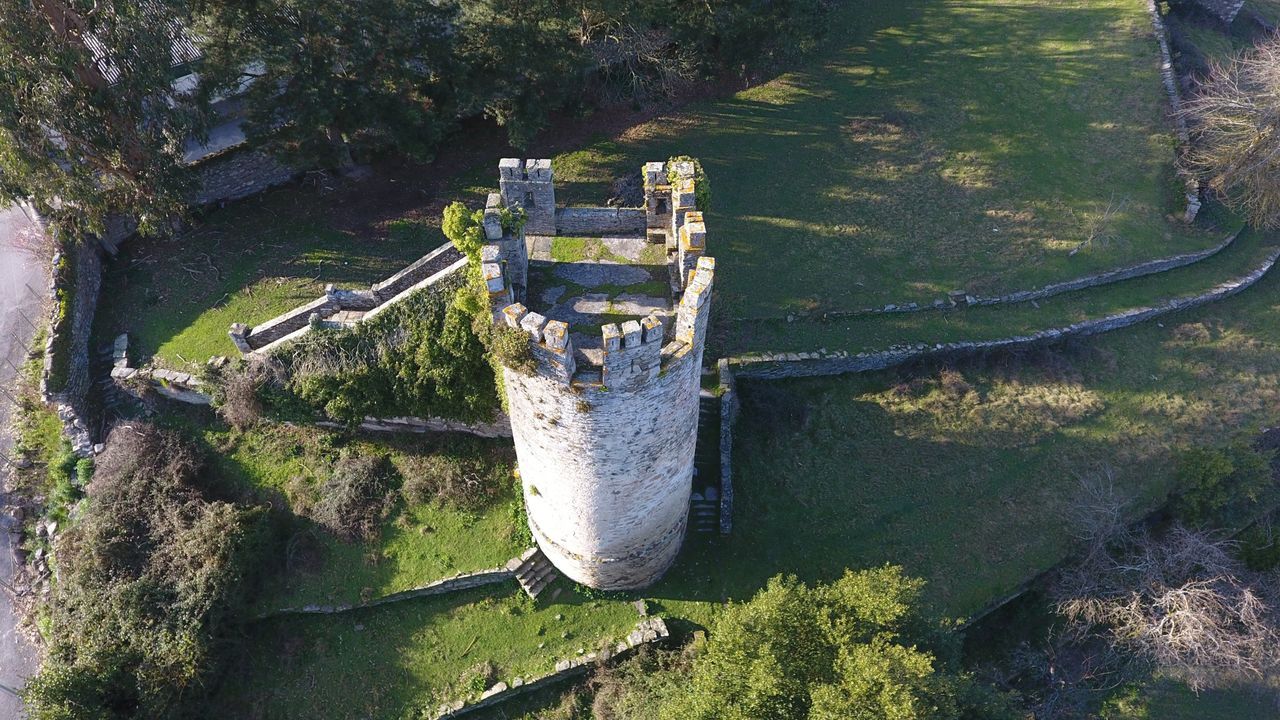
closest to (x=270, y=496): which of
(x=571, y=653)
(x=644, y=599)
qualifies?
(x=571, y=653)

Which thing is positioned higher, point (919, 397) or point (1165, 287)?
point (1165, 287)

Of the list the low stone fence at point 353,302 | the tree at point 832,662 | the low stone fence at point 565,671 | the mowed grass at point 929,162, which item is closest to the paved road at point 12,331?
the low stone fence at point 353,302

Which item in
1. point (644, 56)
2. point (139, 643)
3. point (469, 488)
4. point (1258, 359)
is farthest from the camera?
point (644, 56)

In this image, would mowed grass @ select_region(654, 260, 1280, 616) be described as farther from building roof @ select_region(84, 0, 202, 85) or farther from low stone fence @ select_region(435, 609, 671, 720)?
building roof @ select_region(84, 0, 202, 85)

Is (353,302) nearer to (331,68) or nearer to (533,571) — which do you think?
(331,68)

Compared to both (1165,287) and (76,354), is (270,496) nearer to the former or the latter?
(76,354)

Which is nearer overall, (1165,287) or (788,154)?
(1165,287)
